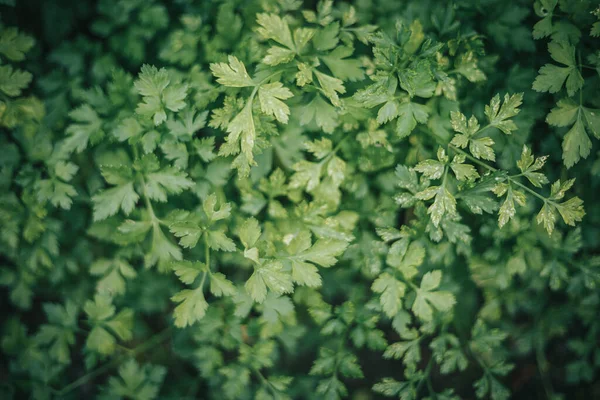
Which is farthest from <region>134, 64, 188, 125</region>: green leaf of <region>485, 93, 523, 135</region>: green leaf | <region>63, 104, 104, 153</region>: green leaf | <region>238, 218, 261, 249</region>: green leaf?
<region>485, 93, 523, 135</region>: green leaf

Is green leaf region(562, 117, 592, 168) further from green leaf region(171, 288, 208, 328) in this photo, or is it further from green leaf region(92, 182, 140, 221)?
green leaf region(92, 182, 140, 221)

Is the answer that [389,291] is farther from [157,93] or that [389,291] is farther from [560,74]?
[157,93]

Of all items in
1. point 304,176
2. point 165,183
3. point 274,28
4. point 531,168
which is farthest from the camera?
point 304,176

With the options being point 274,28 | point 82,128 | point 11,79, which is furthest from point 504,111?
point 11,79

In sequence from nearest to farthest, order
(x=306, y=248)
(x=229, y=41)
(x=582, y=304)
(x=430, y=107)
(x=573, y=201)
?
(x=573, y=201)
(x=306, y=248)
(x=430, y=107)
(x=229, y=41)
(x=582, y=304)


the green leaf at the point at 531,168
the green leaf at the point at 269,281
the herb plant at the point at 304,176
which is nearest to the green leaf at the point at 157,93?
the herb plant at the point at 304,176

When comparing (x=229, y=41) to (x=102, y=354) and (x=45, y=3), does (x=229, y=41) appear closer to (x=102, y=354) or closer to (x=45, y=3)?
(x=45, y=3)

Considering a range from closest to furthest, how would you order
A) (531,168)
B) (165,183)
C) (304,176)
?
(531,168) → (165,183) → (304,176)

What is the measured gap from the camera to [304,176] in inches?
84.0

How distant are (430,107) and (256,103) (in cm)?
87

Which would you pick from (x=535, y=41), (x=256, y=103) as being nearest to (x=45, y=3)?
(x=256, y=103)

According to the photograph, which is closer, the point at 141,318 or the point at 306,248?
the point at 306,248

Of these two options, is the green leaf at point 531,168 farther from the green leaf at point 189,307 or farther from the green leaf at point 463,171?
the green leaf at point 189,307

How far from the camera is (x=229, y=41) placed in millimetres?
2180
